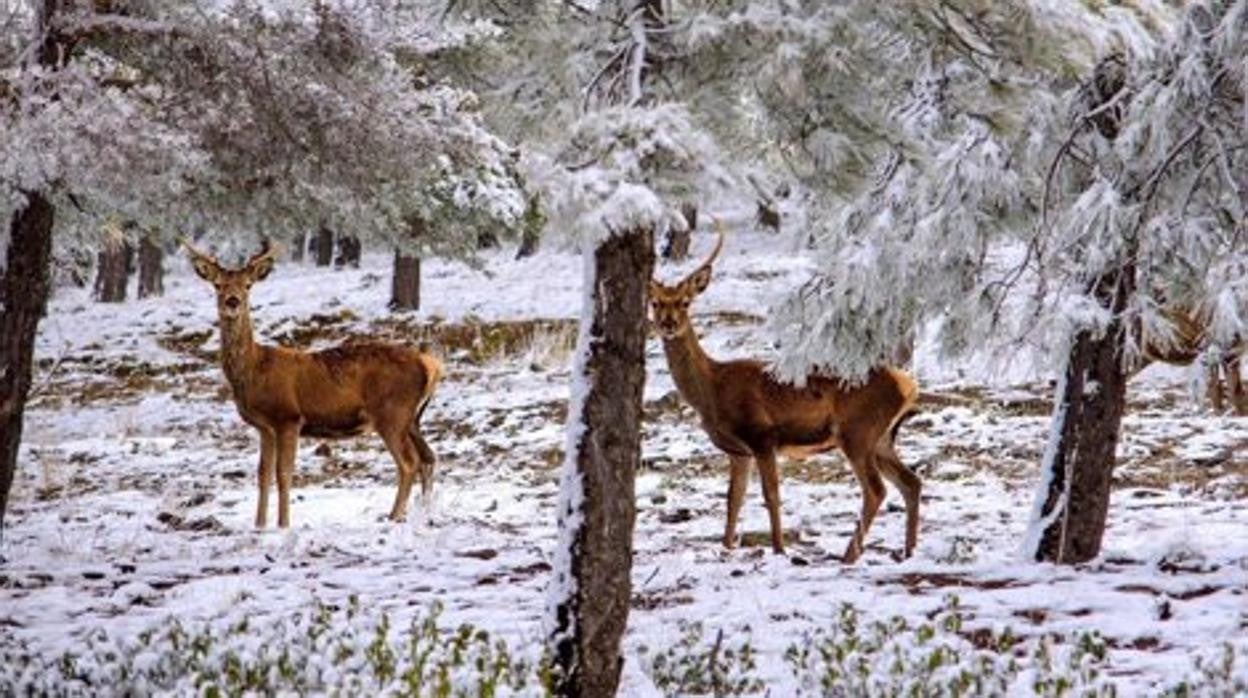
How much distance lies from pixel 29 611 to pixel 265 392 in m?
4.08

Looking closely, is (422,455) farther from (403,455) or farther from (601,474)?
(601,474)

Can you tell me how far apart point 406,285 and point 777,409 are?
52.0 ft

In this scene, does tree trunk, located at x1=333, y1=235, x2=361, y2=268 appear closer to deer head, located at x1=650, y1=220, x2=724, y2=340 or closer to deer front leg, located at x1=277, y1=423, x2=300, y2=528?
deer front leg, located at x1=277, y1=423, x2=300, y2=528

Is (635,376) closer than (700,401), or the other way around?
(635,376)

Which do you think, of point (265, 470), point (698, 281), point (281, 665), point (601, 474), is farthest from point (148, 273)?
point (601, 474)

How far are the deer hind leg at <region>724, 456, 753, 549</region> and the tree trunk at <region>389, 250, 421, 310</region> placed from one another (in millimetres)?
15415

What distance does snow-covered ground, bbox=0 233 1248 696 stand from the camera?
798 centimetres

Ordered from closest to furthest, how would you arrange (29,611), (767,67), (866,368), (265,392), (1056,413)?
(767,67), (29,611), (1056,413), (866,368), (265,392)

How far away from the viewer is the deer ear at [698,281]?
10.1 m

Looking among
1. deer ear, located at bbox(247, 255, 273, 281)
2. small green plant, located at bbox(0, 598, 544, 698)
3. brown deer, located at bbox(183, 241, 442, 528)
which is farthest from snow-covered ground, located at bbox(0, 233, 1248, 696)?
deer ear, located at bbox(247, 255, 273, 281)

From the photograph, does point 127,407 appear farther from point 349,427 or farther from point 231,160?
point 231,160

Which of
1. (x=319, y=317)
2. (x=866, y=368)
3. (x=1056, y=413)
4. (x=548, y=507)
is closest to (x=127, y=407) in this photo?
(x=319, y=317)

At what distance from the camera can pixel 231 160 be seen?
31.8 feet

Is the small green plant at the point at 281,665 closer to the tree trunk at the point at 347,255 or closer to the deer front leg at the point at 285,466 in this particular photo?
the deer front leg at the point at 285,466
